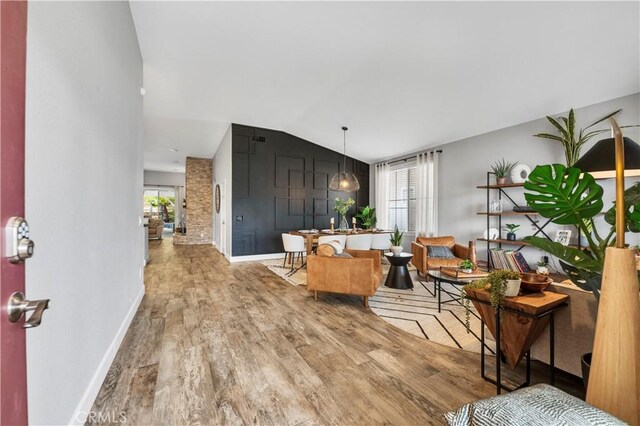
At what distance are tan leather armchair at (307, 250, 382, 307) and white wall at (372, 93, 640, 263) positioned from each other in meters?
3.07

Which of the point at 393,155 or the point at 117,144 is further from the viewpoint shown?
the point at 393,155

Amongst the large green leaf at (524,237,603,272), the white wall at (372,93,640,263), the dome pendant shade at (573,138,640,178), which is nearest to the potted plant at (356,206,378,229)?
the white wall at (372,93,640,263)

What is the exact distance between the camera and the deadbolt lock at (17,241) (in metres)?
0.64

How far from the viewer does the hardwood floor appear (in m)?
1.55

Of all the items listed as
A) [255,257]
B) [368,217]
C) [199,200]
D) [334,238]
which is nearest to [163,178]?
[199,200]

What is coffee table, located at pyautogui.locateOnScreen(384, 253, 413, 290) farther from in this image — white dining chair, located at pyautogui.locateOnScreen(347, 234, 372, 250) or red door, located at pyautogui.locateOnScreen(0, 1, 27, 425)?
red door, located at pyautogui.locateOnScreen(0, 1, 27, 425)

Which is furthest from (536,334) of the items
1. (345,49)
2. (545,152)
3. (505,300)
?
(545,152)

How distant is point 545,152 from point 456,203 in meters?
1.72

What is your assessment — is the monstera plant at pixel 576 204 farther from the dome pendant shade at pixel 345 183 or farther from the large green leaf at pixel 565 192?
the dome pendant shade at pixel 345 183

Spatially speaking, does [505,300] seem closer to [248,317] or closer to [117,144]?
[248,317]

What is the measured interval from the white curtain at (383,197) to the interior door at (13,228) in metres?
7.27

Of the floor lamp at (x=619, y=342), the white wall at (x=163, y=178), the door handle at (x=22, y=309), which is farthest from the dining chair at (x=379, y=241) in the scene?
the white wall at (x=163, y=178)

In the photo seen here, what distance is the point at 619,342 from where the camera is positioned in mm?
1072

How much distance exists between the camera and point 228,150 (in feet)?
21.5
